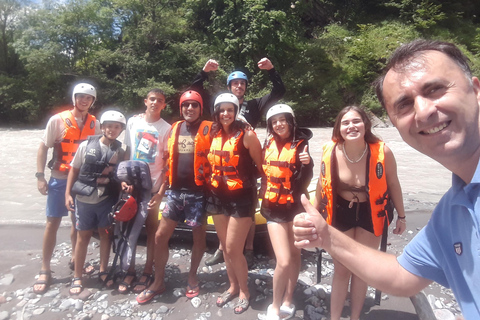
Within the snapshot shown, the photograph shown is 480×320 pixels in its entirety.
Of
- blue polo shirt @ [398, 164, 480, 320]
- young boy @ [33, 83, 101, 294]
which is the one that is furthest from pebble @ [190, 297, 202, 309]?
blue polo shirt @ [398, 164, 480, 320]

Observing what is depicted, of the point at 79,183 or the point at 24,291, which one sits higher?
the point at 79,183

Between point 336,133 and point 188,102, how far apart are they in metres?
1.53

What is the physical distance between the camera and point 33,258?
4.71 metres

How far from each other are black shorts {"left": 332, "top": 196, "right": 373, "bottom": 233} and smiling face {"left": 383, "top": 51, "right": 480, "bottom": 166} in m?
1.67

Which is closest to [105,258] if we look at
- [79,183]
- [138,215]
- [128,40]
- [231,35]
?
[138,215]

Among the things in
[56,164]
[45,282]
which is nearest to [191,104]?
[56,164]

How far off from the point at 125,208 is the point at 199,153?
0.96 meters

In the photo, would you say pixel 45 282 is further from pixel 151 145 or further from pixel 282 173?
pixel 282 173

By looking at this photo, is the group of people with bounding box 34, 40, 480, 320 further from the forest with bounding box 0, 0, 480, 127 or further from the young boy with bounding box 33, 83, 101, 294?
the forest with bounding box 0, 0, 480, 127

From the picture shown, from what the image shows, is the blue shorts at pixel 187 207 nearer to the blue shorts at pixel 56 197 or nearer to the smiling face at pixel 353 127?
the blue shorts at pixel 56 197

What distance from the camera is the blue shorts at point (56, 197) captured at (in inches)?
152

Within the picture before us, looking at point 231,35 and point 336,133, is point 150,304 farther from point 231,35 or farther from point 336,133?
point 231,35

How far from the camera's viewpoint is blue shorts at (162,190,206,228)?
3541 mm

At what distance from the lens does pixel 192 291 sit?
377 centimetres
